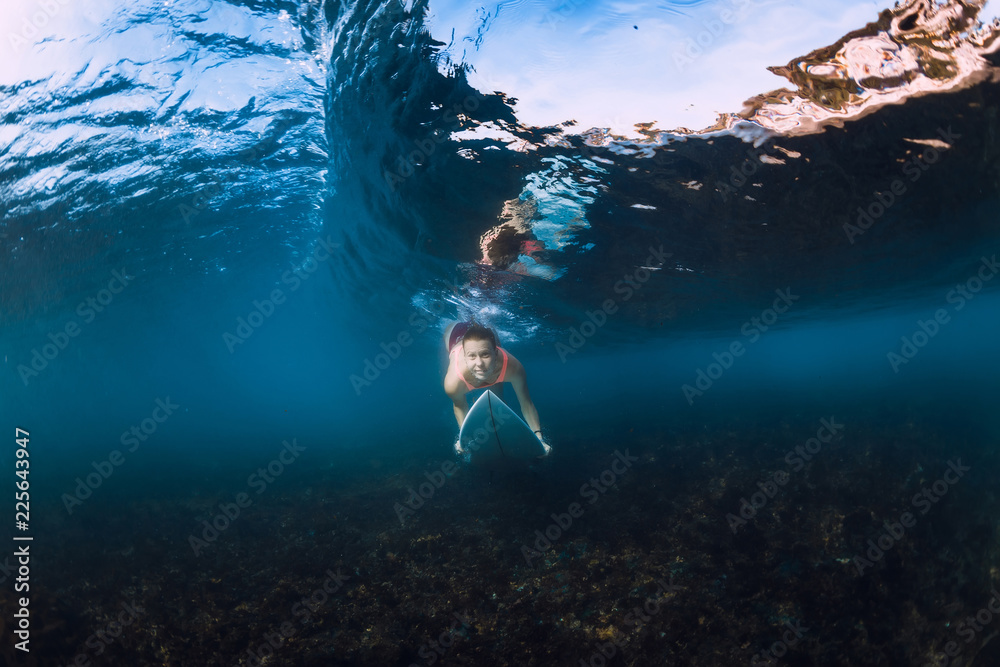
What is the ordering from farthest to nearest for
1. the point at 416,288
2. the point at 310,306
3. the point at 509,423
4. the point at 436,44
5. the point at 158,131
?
the point at 310,306
the point at 416,288
the point at 158,131
the point at 509,423
the point at 436,44

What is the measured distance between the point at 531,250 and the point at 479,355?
177 inches

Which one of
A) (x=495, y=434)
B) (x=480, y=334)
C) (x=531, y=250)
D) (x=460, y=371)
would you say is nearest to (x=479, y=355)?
(x=480, y=334)

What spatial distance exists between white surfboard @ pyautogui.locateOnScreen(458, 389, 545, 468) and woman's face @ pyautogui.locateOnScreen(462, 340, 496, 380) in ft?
3.69

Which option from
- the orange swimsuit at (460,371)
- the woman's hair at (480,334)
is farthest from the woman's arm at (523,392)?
the woman's hair at (480,334)

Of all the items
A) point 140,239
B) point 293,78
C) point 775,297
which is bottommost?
point 775,297

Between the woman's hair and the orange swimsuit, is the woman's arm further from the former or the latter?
the woman's hair

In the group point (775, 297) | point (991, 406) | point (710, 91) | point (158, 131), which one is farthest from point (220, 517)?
point (991, 406)

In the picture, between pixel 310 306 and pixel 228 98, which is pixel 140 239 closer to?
pixel 228 98

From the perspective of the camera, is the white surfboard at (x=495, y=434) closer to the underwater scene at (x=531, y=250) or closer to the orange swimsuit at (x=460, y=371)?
the underwater scene at (x=531, y=250)

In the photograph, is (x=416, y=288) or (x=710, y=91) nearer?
(x=710, y=91)

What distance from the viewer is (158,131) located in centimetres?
988

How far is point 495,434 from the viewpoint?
8.03 meters

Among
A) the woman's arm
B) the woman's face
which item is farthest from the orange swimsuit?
the woman's face

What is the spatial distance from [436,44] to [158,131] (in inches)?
312
